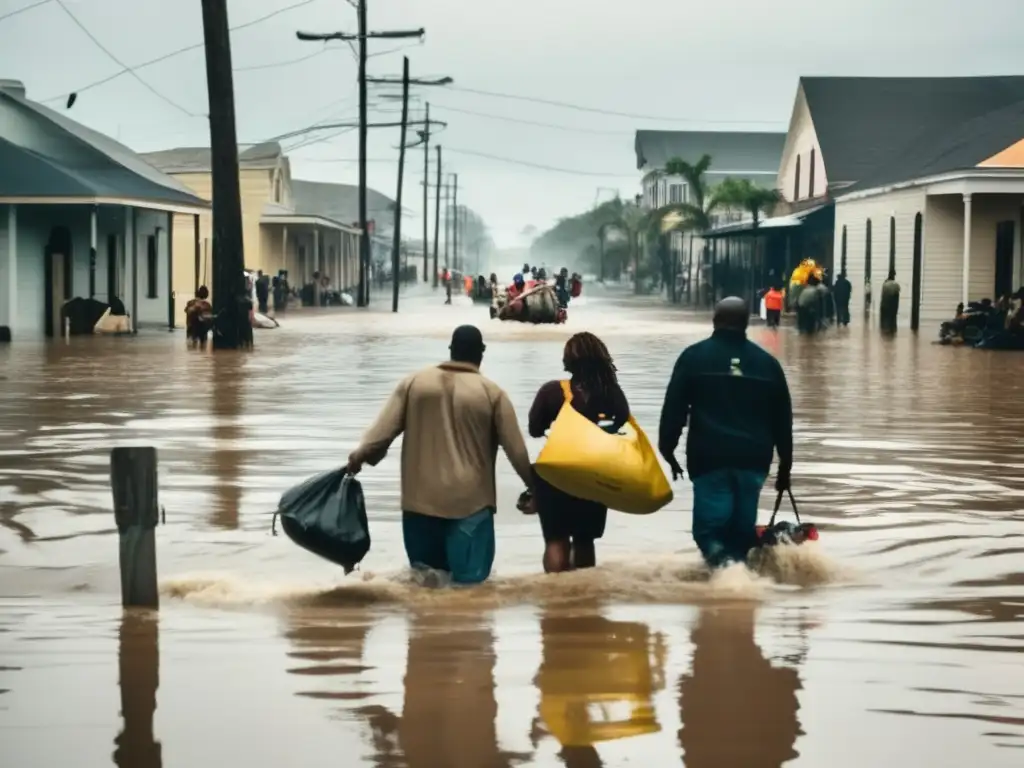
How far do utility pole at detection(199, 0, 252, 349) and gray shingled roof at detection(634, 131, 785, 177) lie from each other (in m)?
103

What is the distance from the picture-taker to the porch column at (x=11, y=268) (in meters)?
39.4

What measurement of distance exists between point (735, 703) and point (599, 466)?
100 inches

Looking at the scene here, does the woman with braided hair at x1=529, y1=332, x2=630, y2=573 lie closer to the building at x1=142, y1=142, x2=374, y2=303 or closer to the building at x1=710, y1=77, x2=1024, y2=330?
the building at x1=710, y1=77, x2=1024, y2=330

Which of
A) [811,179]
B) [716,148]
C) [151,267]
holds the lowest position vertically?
[151,267]

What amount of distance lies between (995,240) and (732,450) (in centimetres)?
3702

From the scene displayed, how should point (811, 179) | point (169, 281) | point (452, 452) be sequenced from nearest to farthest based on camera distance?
point (452, 452) < point (169, 281) < point (811, 179)

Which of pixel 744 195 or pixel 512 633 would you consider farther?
pixel 744 195

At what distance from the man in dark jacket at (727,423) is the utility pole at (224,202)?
2522 cm

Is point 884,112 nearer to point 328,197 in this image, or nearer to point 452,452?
point 452,452

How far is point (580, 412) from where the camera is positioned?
992cm

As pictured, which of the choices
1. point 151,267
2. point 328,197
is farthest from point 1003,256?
point 328,197

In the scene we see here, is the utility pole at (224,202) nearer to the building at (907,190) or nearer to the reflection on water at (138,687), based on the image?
the building at (907,190)

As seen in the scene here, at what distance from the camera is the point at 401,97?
77.6 meters

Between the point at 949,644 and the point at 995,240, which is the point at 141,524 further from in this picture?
the point at 995,240
